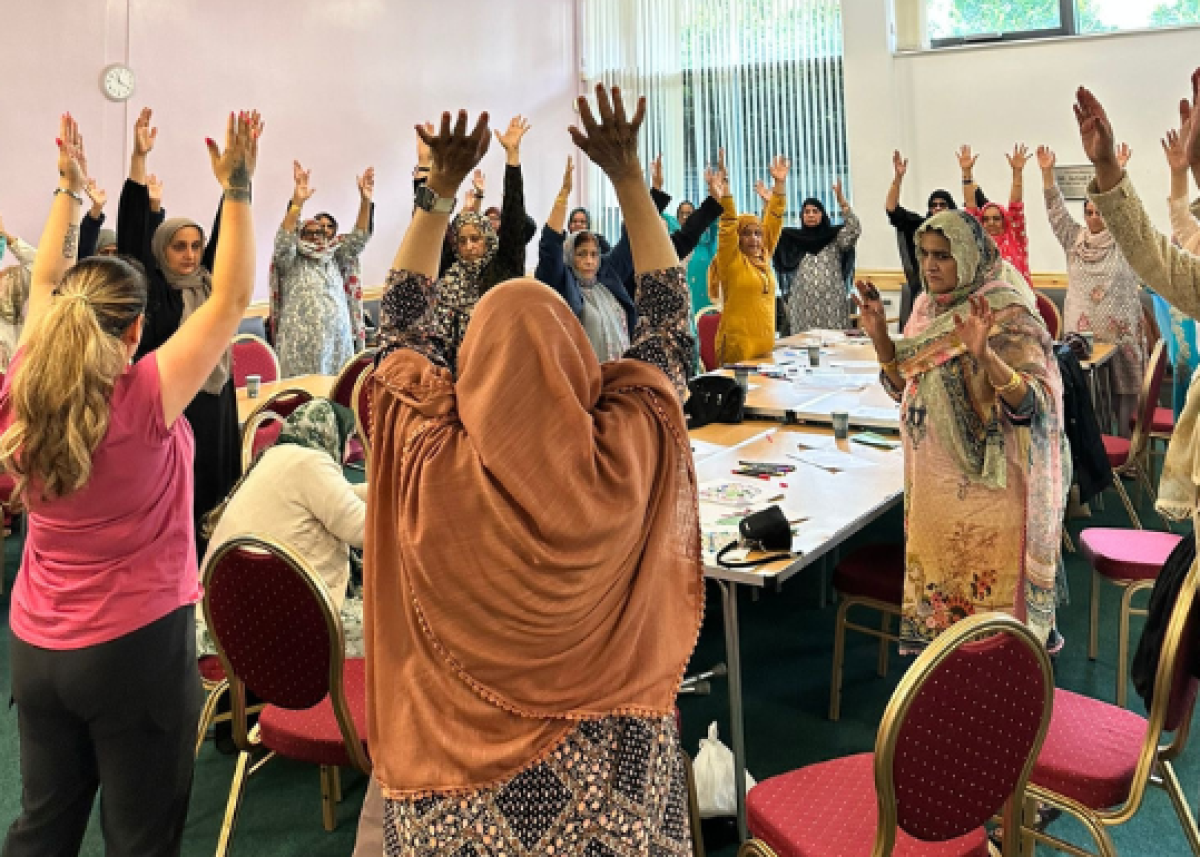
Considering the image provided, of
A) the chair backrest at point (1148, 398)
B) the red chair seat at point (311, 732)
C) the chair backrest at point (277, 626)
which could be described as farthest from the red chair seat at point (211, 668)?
the chair backrest at point (1148, 398)

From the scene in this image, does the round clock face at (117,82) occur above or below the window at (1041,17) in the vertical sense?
below

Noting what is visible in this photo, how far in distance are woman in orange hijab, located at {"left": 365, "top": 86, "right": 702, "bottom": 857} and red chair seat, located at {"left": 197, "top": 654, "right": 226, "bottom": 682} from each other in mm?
1318

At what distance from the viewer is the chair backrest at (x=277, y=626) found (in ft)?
6.46

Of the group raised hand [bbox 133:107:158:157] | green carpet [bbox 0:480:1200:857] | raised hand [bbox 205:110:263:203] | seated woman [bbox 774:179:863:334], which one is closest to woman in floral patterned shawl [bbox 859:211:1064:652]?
green carpet [bbox 0:480:1200:857]

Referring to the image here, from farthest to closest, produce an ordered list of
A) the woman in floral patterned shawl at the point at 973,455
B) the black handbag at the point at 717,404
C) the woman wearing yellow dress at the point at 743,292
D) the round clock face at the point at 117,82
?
the round clock face at the point at 117,82, the woman wearing yellow dress at the point at 743,292, the black handbag at the point at 717,404, the woman in floral patterned shawl at the point at 973,455

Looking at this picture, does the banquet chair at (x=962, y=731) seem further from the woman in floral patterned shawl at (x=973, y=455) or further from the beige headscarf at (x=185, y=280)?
the beige headscarf at (x=185, y=280)

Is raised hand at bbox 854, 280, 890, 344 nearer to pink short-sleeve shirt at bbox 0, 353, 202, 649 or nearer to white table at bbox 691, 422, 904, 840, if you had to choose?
white table at bbox 691, 422, 904, 840

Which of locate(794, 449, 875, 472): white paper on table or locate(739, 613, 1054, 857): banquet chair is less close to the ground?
locate(794, 449, 875, 472): white paper on table

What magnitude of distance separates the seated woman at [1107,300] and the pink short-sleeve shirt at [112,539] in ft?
17.5

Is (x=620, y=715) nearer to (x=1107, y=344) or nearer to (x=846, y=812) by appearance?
(x=846, y=812)

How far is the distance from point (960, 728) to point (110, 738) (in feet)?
4.64

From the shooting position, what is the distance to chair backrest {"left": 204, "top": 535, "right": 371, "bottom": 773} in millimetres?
1970

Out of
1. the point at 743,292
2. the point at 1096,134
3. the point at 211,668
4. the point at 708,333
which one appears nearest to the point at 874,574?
the point at 1096,134

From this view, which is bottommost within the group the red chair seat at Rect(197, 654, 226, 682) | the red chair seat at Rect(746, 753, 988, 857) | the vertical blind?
the red chair seat at Rect(746, 753, 988, 857)
